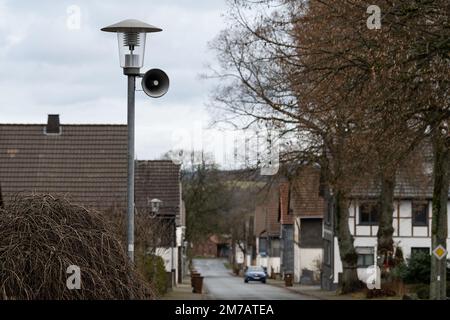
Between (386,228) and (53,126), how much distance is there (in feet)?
48.5

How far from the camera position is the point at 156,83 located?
14375 mm

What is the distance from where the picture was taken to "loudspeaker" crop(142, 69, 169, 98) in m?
14.4

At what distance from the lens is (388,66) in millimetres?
20594

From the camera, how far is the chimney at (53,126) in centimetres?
4553

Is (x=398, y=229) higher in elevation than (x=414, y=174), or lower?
lower

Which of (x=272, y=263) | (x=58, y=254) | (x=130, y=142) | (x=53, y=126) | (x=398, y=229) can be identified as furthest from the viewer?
(x=272, y=263)

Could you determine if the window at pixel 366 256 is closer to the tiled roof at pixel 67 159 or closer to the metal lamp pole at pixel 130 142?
the tiled roof at pixel 67 159

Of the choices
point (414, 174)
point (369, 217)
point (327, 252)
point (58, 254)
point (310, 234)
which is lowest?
point (327, 252)

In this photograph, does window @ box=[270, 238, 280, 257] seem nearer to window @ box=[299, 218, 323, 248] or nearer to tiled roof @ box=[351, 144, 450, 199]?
window @ box=[299, 218, 323, 248]

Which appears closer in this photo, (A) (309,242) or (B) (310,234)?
(B) (310,234)

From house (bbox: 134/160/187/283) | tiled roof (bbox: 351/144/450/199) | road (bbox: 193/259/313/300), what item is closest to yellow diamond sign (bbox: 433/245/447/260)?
tiled roof (bbox: 351/144/450/199)

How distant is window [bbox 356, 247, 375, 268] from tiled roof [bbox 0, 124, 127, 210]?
22.5 m

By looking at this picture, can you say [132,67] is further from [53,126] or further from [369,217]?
[369,217]

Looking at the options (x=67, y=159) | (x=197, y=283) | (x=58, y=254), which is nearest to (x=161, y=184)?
(x=197, y=283)
